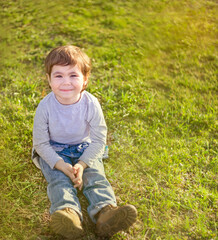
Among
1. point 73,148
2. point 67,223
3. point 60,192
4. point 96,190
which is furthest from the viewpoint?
point 73,148

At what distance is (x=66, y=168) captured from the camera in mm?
2652

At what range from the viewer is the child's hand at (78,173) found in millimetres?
2602

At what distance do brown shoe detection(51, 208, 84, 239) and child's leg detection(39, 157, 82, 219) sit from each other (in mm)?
77

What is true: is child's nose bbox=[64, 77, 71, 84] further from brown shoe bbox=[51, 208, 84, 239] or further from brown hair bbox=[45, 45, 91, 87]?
brown shoe bbox=[51, 208, 84, 239]

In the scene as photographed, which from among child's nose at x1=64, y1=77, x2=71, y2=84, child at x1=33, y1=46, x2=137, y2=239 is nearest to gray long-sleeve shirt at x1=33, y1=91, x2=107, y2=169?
child at x1=33, y1=46, x2=137, y2=239

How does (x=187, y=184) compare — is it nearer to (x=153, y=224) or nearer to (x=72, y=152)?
(x=153, y=224)

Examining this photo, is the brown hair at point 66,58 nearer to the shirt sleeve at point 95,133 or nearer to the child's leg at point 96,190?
the shirt sleeve at point 95,133

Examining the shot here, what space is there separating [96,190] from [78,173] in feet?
0.70

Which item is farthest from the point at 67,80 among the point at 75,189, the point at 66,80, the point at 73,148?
the point at 75,189

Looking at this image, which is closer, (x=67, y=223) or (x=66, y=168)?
(x=67, y=223)

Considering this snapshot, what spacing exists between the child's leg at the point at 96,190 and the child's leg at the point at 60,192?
4.6 inches

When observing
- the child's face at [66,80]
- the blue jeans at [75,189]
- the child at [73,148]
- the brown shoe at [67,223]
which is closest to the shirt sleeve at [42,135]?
the child at [73,148]

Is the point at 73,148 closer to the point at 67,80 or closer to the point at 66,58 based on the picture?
the point at 67,80

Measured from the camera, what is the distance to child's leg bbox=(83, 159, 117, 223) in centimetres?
249
